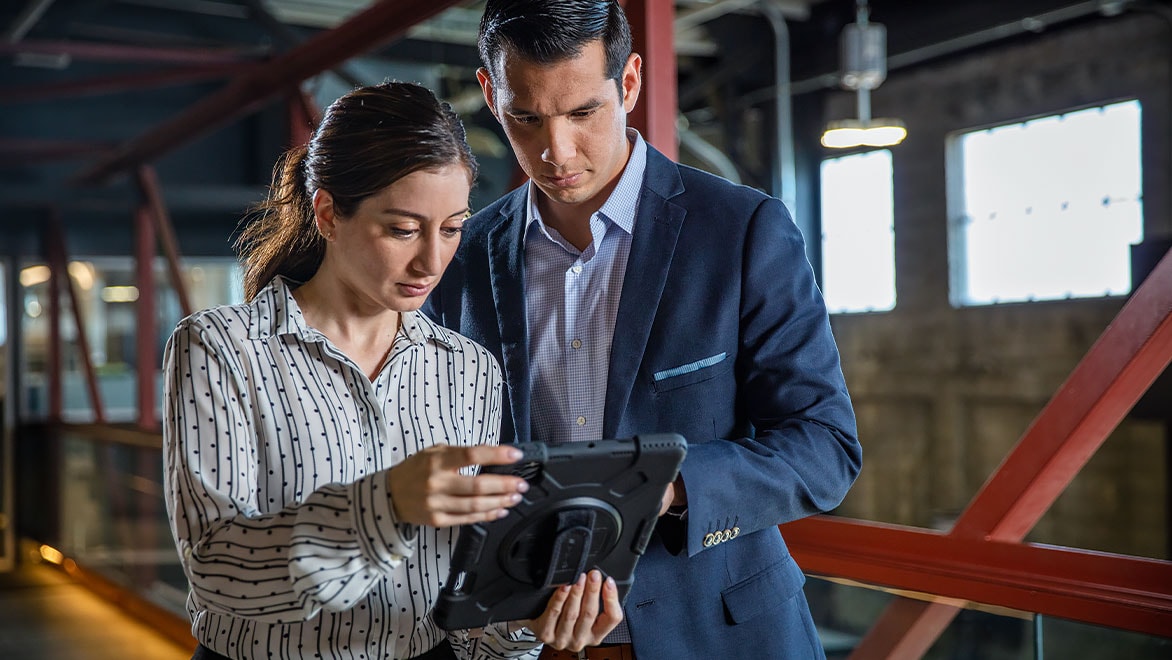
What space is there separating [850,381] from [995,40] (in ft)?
10.8

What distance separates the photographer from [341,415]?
4.96 ft

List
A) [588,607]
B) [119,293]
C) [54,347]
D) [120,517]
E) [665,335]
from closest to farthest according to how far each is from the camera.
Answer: [588,607], [665,335], [120,517], [54,347], [119,293]

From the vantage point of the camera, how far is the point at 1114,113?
8781 mm

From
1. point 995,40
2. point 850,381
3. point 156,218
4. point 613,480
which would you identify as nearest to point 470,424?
point 613,480

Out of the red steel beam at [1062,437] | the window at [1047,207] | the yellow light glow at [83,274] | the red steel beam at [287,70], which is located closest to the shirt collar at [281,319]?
the red steel beam at [1062,437]

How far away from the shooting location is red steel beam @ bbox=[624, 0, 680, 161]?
259 centimetres

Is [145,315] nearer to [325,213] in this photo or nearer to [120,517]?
[120,517]

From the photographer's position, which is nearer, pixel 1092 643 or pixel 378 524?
pixel 378 524

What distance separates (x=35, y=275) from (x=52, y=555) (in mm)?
2688

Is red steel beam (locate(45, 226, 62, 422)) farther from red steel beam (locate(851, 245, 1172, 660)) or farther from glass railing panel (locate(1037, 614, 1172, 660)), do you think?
glass railing panel (locate(1037, 614, 1172, 660))

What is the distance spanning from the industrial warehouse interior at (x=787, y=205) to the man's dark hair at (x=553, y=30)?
3505 millimetres

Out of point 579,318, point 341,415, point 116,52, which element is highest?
point 116,52

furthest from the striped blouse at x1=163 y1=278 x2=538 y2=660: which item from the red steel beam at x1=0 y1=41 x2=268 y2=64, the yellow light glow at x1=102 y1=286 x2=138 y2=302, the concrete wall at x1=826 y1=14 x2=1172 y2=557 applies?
the yellow light glow at x1=102 y1=286 x2=138 y2=302

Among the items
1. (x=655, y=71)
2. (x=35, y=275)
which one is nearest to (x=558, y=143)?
(x=655, y=71)
